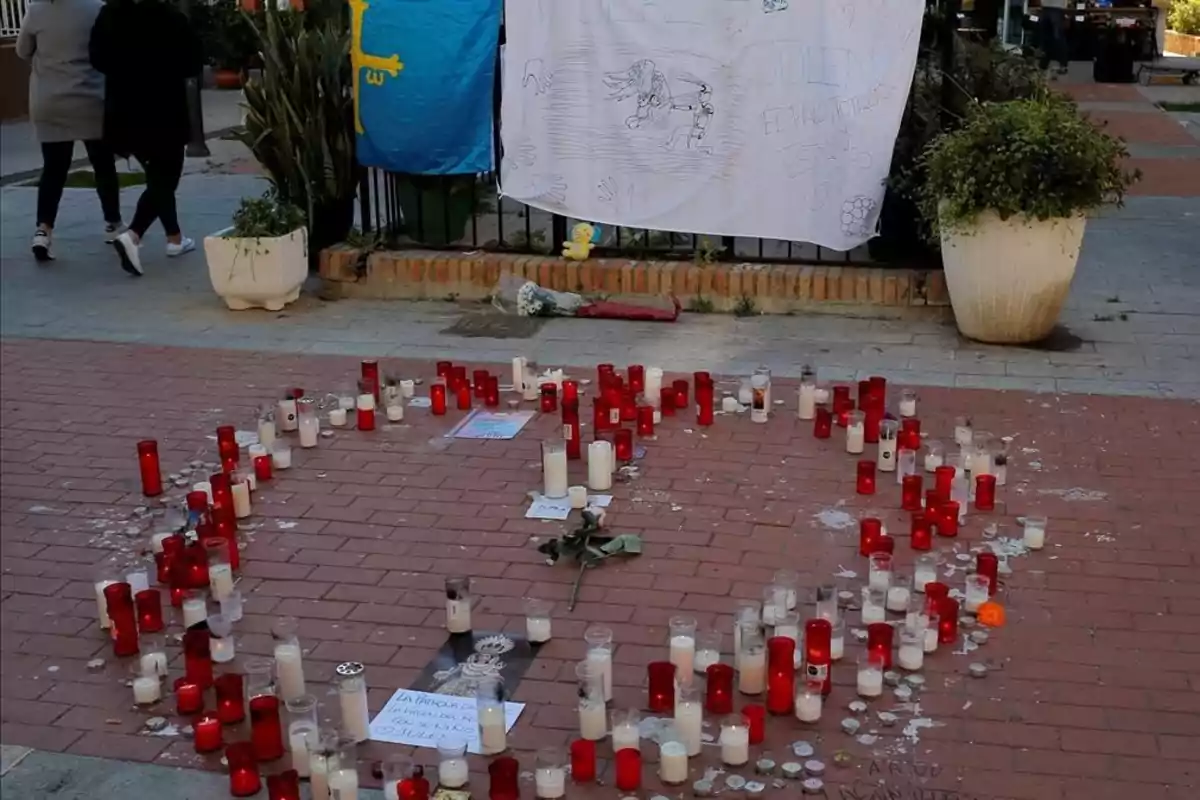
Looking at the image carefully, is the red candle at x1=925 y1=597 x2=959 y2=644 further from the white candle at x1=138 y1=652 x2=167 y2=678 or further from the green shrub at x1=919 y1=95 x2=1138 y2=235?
the green shrub at x1=919 y1=95 x2=1138 y2=235

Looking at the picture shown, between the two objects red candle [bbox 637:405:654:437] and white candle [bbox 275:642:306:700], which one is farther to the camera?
red candle [bbox 637:405:654:437]

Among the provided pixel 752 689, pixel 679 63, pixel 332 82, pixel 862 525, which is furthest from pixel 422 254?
pixel 752 689

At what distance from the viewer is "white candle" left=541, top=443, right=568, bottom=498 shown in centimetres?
502

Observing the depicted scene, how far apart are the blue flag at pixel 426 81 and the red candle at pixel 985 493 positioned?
13.7ft

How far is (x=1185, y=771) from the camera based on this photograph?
3.28m

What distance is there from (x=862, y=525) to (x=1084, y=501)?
100cm

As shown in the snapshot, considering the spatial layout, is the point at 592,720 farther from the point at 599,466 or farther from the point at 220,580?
the point at 599,466

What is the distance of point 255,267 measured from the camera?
25.2 feet

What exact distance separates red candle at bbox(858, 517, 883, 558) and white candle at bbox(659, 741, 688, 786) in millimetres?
1418

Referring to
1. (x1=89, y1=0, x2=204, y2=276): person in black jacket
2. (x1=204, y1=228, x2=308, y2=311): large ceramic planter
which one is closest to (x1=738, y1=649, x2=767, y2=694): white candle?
(x1=204, y1=228, x2=308, y2=311): large ceramic planter

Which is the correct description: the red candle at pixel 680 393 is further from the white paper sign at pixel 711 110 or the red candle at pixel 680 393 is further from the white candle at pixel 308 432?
the white paper sign at pixel 711 110

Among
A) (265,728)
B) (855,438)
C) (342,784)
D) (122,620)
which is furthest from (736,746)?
(855,438)

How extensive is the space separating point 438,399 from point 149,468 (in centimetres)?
138

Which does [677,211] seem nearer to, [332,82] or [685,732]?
[332,82]
